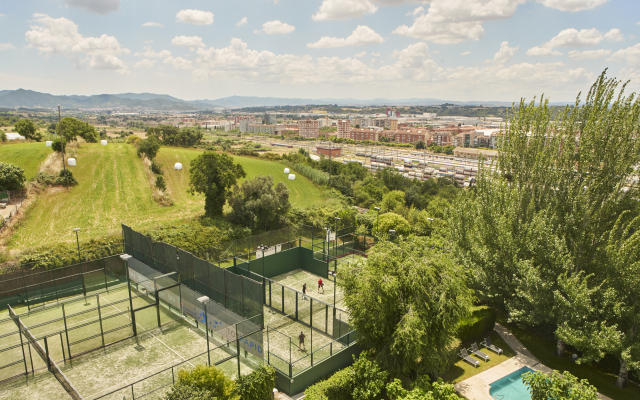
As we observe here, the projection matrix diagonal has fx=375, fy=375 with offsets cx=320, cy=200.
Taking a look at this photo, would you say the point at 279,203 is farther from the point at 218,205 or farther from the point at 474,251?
the point at 474,251

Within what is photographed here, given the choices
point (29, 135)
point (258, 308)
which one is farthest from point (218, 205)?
point (29, 135)

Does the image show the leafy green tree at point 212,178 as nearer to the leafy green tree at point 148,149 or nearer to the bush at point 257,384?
the leafy green tree at point 148,149

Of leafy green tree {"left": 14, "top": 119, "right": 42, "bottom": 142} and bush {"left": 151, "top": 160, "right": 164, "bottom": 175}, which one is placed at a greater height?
leafy green tree {"left": 14, "top": 119, "right": 42, "bottom": 142}

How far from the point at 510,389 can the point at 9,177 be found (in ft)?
123

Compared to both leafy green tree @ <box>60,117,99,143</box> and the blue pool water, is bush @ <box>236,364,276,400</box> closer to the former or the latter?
the blue pool water

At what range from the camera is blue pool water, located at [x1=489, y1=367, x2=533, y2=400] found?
14.7 metres

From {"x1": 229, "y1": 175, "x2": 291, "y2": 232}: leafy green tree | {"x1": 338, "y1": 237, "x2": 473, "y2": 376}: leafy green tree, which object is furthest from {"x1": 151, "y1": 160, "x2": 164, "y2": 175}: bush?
{"x1": 338, "y1": 237, "x2": 473, "y2": 376}: leafy green tree

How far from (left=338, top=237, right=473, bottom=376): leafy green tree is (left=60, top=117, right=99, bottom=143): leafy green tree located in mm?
43272

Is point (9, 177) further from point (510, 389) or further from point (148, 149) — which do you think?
point (510, 389)

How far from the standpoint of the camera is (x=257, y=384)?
12.9 meters

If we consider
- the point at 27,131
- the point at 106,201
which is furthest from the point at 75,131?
the point at 106,201

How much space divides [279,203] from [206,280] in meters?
15.1

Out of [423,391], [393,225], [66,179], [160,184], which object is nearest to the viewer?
[423,391]

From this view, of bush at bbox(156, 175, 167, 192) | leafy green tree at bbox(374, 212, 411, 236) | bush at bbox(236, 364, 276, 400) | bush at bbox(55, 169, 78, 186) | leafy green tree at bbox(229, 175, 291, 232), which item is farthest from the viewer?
bush at bbox(156, 175, 167, 192)
